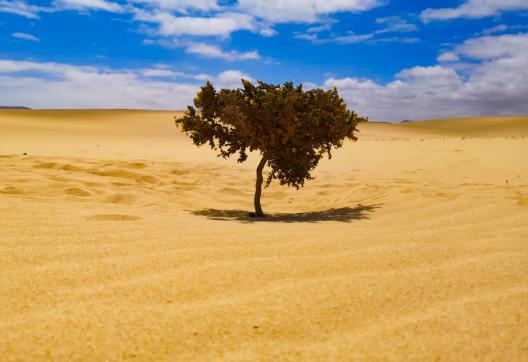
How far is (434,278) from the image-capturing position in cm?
250

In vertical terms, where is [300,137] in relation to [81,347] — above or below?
above

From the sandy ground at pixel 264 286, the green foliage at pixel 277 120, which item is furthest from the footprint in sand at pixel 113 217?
the green foliage at pixel 277 120

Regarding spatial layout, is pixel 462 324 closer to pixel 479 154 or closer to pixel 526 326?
pixel 526 326

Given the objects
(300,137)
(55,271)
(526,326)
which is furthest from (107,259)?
(300,137)

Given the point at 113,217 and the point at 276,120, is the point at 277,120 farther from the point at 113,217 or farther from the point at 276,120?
the point at 113,217

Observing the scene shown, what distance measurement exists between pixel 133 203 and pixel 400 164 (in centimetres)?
792

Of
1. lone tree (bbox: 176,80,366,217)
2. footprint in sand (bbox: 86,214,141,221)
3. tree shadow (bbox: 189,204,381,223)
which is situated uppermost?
lone tree (bbox: 176,80,366,217)

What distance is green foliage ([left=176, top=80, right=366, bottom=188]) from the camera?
5570 mm

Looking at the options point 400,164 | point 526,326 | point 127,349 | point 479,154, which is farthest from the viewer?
point 479,154

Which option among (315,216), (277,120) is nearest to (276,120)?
(277,120)

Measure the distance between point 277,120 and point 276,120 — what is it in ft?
0.07

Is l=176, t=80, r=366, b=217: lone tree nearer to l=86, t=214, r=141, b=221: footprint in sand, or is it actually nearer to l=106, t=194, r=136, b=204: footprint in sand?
l=106, t=194, r=136, b=204: footprint in sand

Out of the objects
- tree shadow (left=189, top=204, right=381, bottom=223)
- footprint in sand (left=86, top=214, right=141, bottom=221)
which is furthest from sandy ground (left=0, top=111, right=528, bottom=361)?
tree shadow (left=189, top=204, right=381, bottom=223)

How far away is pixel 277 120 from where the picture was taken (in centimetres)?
564
